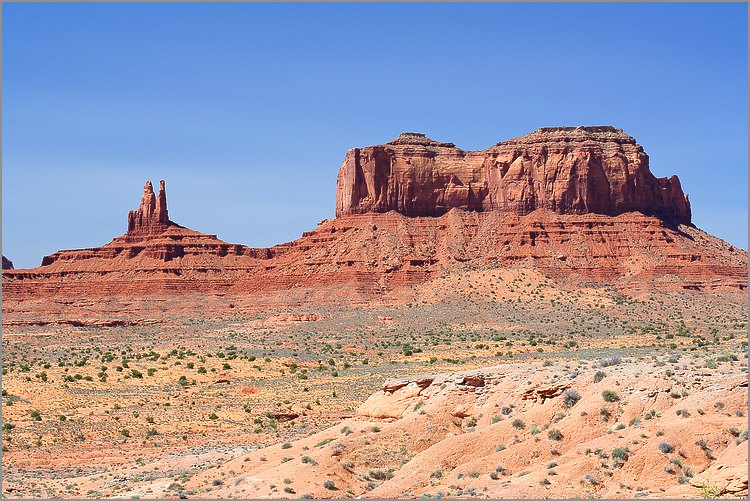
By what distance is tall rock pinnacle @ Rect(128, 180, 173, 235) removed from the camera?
148 meters

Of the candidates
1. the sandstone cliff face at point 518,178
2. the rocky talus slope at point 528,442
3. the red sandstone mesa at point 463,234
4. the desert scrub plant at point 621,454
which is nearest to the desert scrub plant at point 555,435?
the rocky talus slope at point 528,442

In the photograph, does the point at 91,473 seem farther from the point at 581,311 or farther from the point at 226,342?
the point at 581,311

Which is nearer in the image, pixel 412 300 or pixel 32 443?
pixel 32 443

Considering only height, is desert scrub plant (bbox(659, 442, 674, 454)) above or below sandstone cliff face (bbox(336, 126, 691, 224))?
below

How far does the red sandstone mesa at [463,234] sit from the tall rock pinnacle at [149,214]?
218 inches

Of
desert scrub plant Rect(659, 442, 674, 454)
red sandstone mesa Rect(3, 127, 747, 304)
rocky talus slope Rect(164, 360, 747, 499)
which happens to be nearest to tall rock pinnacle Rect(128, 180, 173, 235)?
red sandstone mesa Rect(3, 127, 747, 304)

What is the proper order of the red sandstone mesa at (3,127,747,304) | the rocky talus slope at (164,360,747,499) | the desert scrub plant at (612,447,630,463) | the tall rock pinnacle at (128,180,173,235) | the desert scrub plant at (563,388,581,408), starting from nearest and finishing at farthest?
the rocky talus slope at (164,360,747,499)
the desert scrub plant at (612,447,630,463)
the desert scrub plant at (563,388,581,408)
the red sandstone mesa at (3,127,747,304)
the tall rock pinnacle at (128,180,173,235)

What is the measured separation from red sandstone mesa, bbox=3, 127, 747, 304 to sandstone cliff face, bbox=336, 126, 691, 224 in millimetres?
168

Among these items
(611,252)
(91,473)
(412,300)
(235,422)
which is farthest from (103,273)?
(91,473)

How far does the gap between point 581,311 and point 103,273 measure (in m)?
67.6

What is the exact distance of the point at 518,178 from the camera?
129 m

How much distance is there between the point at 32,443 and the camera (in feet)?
129

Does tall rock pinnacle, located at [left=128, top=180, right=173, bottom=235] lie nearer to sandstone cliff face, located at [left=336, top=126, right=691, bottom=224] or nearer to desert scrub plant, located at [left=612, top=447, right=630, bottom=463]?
sandstone cliff face, located at [left=336, top=126, right=691, bottom=224]

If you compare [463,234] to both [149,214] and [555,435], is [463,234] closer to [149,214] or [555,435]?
[149,214]
